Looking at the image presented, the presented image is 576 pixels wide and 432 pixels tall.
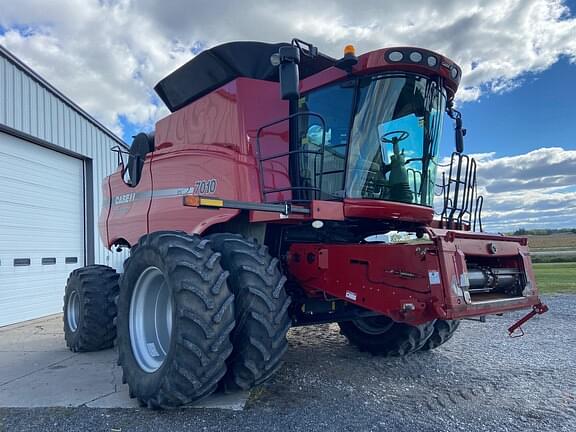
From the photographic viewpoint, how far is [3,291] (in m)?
8.89

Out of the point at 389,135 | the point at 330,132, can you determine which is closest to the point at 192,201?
the point at 330,132

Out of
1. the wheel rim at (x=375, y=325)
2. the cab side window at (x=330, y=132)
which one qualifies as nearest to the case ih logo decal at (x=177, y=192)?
the cab side window at (x=330, y=132)

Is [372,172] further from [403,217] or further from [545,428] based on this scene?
[545,428]

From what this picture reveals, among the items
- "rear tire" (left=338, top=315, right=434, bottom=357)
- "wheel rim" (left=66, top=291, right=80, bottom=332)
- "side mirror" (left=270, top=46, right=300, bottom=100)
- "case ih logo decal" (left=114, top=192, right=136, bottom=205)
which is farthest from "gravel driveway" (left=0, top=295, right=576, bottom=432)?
"case ih logo decal" (left=114, top=192, right=136, bottom=205)

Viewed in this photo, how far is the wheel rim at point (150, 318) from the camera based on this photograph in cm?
426

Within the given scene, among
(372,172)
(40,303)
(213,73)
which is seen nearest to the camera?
(372,172)

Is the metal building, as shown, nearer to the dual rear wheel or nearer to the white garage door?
the white garage door

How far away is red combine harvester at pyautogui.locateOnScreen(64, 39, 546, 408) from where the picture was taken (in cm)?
351

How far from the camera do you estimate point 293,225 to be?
4.67m

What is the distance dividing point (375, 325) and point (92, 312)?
12.4 feet

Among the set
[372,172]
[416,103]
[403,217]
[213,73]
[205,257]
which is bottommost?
[205,257]

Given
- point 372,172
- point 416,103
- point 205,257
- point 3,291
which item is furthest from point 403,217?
point 3,291

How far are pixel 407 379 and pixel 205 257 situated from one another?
2490 mm

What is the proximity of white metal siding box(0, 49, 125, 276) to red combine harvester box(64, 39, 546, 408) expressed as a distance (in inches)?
196
